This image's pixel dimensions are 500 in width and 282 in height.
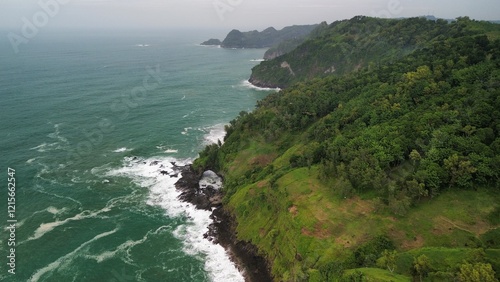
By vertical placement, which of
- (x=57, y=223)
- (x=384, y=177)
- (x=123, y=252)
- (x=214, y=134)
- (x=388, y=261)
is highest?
(x=384, y=177)

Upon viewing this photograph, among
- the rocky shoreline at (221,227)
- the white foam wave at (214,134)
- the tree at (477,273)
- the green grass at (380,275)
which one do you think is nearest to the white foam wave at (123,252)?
the rocky shoreline at (221,227)

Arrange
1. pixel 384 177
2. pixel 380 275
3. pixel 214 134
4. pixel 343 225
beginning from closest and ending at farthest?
pixel 380 275, pixel 343 225, pixel 384 177, pixel 214 134

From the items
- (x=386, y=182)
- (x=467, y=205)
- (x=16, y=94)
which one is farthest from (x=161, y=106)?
(x=467, y=205)

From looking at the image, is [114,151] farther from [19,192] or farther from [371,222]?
[371,222]

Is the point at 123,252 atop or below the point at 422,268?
below

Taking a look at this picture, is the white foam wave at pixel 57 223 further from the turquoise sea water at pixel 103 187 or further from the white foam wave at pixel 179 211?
the white foam wave at pixel 179 211

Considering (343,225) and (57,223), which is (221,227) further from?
(57,223)

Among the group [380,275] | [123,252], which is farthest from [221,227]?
[380,275]

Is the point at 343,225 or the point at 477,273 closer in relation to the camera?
the point at 477,273

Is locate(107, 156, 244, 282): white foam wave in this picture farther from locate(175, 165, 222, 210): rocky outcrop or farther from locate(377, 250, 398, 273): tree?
locate(377, 250, 398, 273): tree
